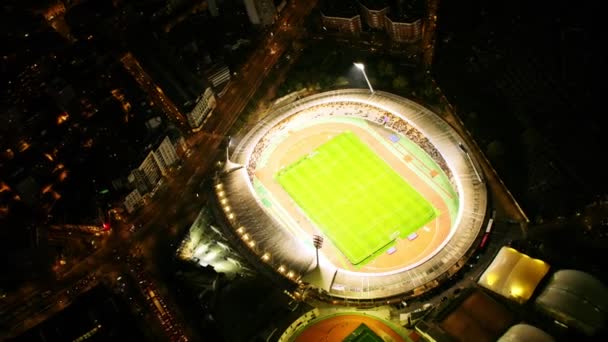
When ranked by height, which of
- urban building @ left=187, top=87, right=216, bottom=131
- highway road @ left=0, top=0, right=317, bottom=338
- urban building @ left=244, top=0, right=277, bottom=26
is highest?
urban building @ left=244, top=0, right=277, bottom=26

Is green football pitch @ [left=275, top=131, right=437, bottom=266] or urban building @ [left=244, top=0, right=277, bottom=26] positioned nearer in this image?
green football pitch @ [left=275, top=131, right=437, bottom=266]

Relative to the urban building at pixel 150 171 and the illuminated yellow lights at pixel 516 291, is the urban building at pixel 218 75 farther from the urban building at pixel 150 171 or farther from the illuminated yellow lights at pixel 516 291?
the illuminated yellow lights at pixel 516 291

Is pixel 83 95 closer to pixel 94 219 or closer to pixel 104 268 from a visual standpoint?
pixel 94 219

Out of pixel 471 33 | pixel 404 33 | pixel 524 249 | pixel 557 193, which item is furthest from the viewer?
pixel 404 33

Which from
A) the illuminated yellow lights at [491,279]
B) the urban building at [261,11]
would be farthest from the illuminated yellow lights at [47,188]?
the illuminated yellow lights at [491,279]

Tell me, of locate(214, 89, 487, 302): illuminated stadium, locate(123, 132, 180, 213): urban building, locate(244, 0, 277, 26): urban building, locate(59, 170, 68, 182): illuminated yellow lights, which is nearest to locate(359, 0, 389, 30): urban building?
locate(244, 0, 277, 26): urban building

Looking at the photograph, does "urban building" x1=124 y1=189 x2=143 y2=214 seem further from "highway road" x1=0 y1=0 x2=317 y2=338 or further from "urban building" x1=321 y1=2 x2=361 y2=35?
"urban building" x1=321 y1=2 x2=361 y2=35

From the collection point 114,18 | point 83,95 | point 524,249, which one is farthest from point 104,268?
point 524,249
